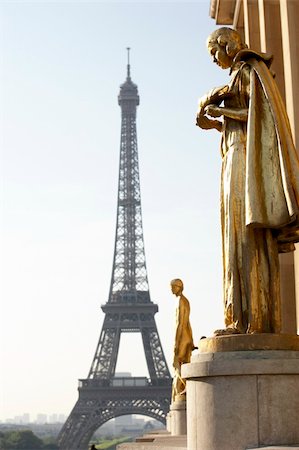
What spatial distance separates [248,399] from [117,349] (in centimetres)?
8184

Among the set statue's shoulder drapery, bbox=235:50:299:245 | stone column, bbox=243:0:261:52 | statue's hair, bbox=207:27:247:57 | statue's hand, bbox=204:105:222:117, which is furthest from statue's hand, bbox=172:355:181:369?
statue's hair, bbox=207:27:247:57

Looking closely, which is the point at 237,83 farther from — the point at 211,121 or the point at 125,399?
the point at 125,399

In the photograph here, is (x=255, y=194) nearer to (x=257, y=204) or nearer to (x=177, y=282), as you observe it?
(x=257, y=204)

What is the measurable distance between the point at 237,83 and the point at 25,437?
115 meters

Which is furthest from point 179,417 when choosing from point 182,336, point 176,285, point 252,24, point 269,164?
point 269,164

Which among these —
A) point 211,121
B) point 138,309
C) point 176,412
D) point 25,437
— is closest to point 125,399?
point 138,309

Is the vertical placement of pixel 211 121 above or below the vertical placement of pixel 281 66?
A: below

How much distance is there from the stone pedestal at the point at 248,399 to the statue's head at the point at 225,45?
3304 mm

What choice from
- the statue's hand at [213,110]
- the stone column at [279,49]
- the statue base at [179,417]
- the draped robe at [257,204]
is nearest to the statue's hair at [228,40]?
the draped robe at [257,204]

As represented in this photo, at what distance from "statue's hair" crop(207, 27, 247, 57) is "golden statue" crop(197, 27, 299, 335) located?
15 cm

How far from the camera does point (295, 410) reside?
296 inches

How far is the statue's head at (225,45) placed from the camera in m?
9.04

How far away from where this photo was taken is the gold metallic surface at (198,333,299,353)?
7797 millimetres

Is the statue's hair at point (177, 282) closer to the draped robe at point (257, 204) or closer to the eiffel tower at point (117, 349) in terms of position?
the draped robe at point (257, 204)
